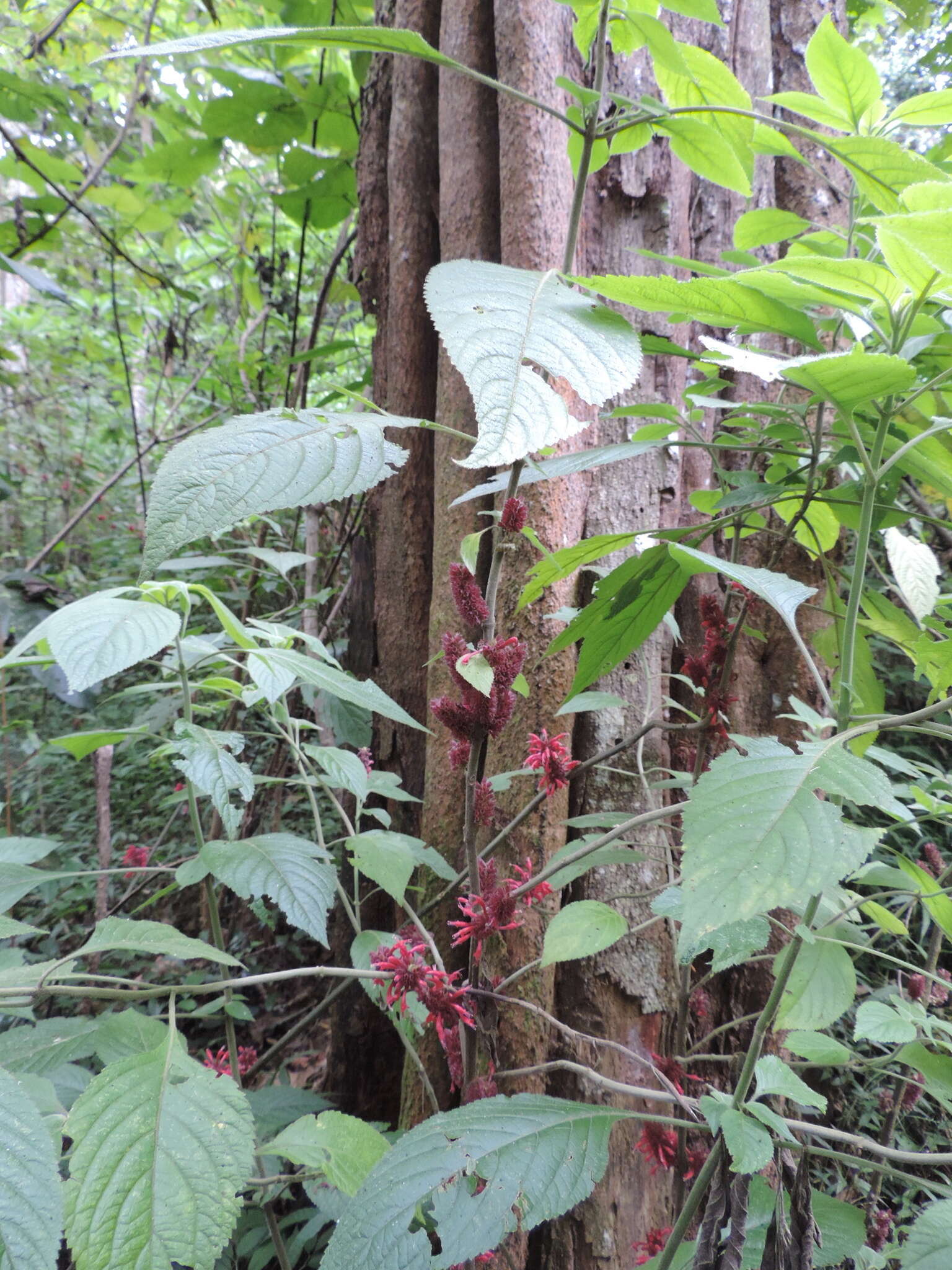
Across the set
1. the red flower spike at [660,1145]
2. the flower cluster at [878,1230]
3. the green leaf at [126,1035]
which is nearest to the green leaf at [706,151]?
the red flower spike at [660,1145]

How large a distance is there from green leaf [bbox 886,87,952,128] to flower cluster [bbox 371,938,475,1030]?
1147 mm

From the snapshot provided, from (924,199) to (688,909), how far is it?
558 millimetres

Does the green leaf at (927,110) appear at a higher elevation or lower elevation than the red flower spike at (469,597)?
higher

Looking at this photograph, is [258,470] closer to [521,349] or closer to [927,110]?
[521,349]

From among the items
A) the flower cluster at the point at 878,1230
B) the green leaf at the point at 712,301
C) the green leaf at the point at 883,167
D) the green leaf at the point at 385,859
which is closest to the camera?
the green leaf at the point at 712,301

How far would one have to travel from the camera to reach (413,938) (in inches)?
45.8

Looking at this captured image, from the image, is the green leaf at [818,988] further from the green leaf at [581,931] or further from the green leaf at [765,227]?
the green leaf at [765,227]

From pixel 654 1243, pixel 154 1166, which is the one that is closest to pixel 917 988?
pixel 654 1243

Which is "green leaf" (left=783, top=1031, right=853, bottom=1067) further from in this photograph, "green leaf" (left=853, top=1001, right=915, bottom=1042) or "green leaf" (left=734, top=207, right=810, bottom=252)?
"green leaf" (left=734, top=207, right=810, bottom=252)

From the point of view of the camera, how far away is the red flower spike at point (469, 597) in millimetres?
711

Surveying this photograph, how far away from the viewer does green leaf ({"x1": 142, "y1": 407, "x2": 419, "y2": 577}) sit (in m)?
0.50

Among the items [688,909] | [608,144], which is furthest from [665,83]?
[688,909]

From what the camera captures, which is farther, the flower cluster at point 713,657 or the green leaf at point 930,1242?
the flower cluster at point 713,657

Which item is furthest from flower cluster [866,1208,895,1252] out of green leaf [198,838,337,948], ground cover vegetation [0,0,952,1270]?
green leaf [198,838,337,948]
